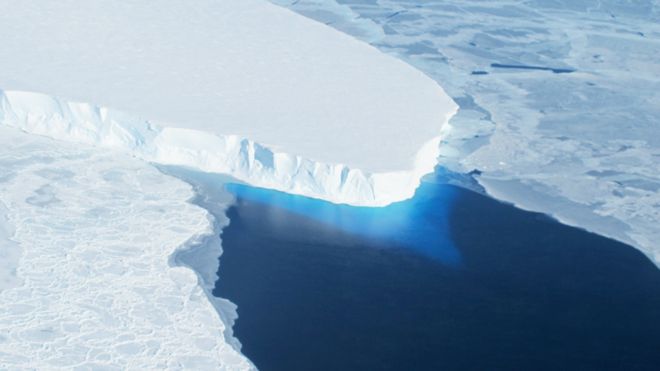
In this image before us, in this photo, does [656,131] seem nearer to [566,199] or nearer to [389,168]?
[566,199]

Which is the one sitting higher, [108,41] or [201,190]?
[108,41]

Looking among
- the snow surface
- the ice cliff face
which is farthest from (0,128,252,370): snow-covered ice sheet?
the snow surface

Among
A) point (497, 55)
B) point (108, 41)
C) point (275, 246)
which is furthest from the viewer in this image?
point (497, 55)

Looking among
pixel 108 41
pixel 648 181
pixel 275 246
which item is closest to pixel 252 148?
pixel 275 246

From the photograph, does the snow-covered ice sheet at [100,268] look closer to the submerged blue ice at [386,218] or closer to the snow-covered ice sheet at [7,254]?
the snow-covered ice sheet at [7,254]

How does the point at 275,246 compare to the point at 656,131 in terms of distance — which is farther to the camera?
the point at 656,131

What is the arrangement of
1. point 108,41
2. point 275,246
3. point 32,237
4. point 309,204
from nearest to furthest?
point 32,237
point 275,246
point 309,204
point 108,41
